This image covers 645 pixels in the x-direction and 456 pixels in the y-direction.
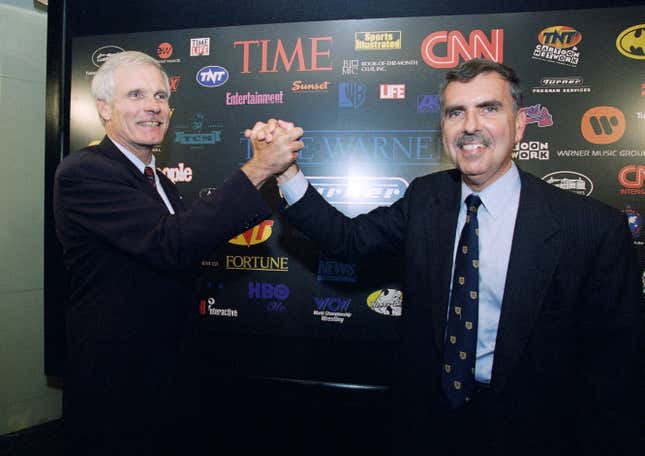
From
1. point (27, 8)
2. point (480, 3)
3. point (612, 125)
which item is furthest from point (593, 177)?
point (27, 8)

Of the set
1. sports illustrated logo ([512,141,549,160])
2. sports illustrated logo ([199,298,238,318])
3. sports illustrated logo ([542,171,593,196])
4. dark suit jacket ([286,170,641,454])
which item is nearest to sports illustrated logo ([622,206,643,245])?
sports illustrated logo ([542,171,593,196])

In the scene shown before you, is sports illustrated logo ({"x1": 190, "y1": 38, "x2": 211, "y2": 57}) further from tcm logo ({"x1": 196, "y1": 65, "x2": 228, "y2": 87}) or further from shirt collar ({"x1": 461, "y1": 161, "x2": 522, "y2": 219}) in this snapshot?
shirt collar ({"x1": 461, "y1": 161, "x2": 522, "y2": 219})

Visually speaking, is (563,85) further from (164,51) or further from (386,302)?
(164,51)

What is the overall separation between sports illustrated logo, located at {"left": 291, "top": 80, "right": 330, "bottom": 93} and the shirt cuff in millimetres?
1128

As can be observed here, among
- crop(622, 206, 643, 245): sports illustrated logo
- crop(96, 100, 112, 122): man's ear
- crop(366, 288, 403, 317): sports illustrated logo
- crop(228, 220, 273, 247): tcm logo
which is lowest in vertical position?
crop(366, 288, 403, 317): sports illustrated logo

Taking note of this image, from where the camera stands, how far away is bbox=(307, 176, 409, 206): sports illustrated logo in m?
2.38

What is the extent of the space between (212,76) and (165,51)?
361mm

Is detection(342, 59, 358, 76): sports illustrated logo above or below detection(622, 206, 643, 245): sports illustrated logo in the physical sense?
above

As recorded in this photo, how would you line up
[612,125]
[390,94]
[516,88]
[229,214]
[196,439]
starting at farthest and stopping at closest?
[196,439], [390,94], [612,125], [516,88], [229,214]

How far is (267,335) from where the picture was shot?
2.55 meters

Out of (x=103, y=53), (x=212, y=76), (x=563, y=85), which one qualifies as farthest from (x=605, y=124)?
(x=103, y=53)

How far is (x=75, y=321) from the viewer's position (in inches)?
51.4

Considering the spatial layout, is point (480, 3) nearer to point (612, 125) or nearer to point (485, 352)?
point (612, 125)

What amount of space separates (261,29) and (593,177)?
2082 millimetres
